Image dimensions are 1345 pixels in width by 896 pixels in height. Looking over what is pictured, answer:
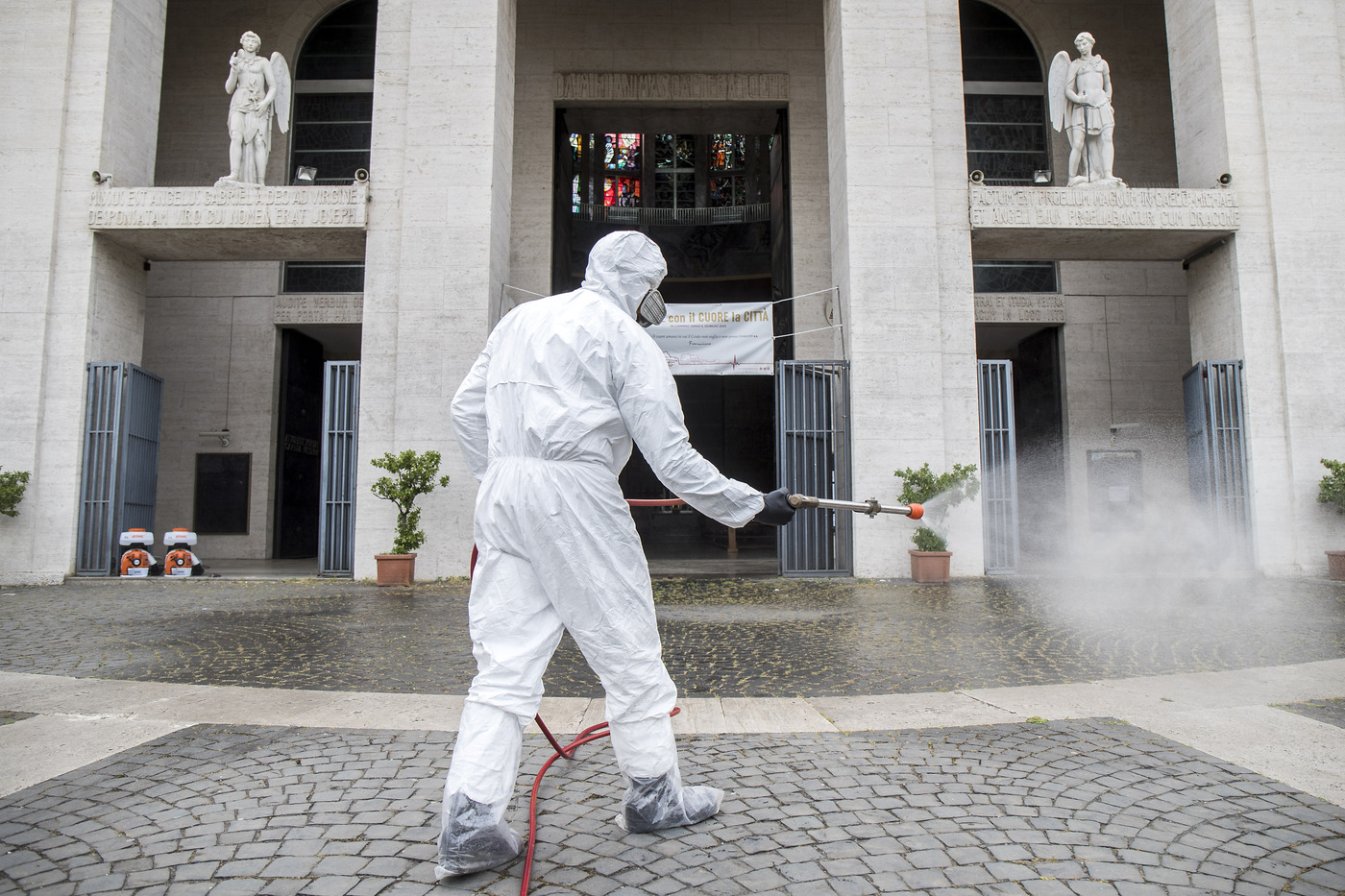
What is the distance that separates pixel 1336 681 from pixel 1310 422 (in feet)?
27.5

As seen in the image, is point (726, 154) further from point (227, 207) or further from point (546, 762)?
point (546, 762)


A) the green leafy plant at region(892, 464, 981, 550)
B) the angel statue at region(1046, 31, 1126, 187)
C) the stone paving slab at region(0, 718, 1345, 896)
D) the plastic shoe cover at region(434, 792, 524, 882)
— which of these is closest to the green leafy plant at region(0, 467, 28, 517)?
the stone paving slab at region(0, 718, 1345, 896)

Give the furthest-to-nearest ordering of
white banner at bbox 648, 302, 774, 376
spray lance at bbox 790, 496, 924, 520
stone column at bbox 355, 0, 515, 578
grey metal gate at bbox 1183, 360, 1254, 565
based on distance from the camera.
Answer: white banner at bbox 648, 302, 774, 376 → grey metal gate at bbox 1183, 360, 1254, 565 → stone column at bbox 355, 0, 515, 578 → spray lance at bbox 790, 496, 924, 520

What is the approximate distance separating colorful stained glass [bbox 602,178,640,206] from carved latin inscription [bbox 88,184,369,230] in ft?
68.6

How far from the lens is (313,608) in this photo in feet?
26.3

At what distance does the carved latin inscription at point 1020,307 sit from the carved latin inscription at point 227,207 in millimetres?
11727

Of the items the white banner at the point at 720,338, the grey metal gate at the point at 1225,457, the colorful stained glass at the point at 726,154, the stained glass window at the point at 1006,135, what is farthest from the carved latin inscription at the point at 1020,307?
the colorful stained glass at the point at 726,154

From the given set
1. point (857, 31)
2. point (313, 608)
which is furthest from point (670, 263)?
point (313, 608)

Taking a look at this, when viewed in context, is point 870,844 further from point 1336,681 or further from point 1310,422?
point 1310,422

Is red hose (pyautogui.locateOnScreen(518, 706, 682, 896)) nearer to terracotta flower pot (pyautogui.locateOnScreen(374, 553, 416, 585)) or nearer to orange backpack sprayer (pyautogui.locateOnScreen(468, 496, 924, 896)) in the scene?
orange backpack sprayer (pyautogui.locateOnScreen(468, 496, 924, 896))

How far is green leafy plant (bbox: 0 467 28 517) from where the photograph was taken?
1044cm

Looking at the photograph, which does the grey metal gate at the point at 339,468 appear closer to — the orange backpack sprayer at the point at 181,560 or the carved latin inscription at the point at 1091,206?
the orange backpack sprayer at the point at 181,560

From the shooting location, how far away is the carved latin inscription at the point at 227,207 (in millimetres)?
11055

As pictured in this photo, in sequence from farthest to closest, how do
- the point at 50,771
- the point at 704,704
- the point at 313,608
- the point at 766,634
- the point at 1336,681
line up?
1. the point at 313,608
2. the point at 766,634
3. the point at 1336,681
4. the point at 704,704
5. the point at 50,771
